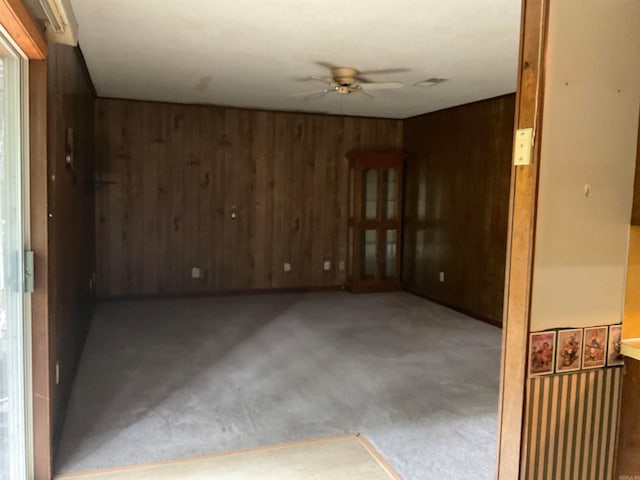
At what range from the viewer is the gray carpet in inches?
104

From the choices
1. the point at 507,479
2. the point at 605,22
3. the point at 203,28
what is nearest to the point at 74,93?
the point at 203,28

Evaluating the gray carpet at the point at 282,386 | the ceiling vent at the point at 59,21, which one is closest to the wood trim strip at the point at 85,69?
the ceiling vent at the point at 59,21

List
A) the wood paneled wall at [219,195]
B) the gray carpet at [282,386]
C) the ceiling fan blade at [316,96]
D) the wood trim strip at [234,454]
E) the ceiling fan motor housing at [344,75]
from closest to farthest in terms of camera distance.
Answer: the wood trim strip at [234,454] → the gray carpet at [282,386] → the ceiling fan motor housing at [344,75] → the ceiling fan blade at [316,96] → the wood paneled wall at [219,195]

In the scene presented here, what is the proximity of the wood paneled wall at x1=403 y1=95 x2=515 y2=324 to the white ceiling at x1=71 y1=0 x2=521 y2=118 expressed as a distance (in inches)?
19.1

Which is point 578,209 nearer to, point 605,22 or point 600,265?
point 600,265

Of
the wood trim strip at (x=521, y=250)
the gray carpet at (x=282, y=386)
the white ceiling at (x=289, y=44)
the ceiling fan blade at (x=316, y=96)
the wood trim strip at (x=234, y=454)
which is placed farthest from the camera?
the ceiling fan blade at (x=316, y=96)

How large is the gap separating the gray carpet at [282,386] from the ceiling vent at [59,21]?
1984 mm

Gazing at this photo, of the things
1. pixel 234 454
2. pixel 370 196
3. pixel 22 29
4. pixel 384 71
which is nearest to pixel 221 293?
pixel 370 196

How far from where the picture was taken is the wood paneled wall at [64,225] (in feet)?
7.75

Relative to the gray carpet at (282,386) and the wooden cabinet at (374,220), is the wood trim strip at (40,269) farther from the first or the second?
the wooden cabinet at (374,220)

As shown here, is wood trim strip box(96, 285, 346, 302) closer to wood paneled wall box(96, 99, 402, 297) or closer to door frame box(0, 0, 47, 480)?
wood paneled wall box(96, 99, 402, 297)

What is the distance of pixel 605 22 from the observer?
5.19 ft

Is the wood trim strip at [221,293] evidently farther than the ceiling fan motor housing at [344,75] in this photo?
Answer: Yes

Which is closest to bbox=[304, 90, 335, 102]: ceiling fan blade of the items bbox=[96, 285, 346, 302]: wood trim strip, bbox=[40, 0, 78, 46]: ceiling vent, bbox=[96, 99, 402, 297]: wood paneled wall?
bbox=[96, 99, 402, 297]: wood paneled wall
